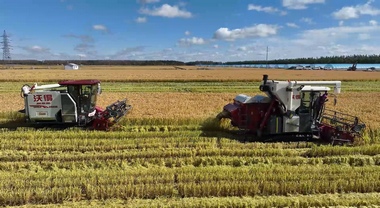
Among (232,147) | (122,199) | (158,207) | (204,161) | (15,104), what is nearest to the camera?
(158,207)

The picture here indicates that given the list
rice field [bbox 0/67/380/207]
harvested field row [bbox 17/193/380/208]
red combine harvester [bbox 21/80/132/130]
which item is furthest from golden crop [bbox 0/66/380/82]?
harvested field row [bbox 17/193/380/208]

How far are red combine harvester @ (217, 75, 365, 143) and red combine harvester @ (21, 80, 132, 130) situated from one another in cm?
559

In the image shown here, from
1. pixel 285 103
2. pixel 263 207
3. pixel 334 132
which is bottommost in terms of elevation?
pixel 263 207

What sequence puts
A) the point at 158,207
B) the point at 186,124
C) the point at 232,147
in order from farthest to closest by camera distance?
the point at 186,124 → the point at 232,147 → the point at 158,207

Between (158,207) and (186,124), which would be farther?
(186,124)

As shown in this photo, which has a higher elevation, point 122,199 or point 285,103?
point 285,103

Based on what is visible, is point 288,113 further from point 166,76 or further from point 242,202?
point 166,76

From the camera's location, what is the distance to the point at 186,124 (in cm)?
1410

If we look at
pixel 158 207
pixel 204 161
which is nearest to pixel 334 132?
pixel 204 161

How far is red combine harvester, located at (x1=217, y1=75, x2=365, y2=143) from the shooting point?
433 inches

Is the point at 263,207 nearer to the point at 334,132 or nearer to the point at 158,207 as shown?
the point at 158,207

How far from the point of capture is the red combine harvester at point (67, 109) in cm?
1275

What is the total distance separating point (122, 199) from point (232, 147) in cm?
492

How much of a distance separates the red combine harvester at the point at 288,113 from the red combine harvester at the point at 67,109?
18.3 ft
